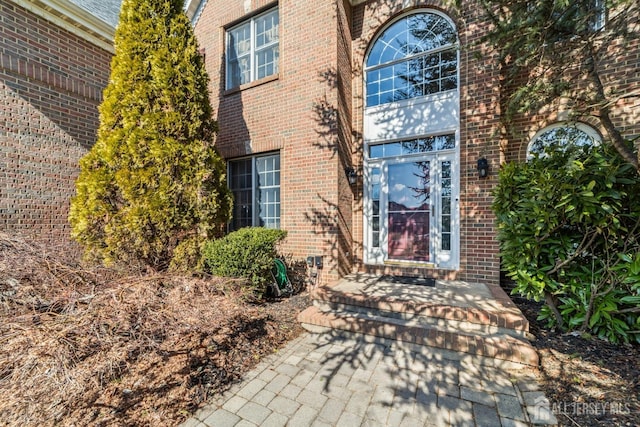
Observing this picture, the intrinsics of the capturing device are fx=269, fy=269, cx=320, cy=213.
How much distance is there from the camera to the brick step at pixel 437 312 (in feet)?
10.3

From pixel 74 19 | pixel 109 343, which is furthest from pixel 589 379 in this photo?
pixel 74 19

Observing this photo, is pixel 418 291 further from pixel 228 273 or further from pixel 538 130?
pixel 538 130

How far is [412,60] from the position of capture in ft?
17.5

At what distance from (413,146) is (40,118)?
6.91m

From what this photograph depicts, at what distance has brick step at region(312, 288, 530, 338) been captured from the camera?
3.15m

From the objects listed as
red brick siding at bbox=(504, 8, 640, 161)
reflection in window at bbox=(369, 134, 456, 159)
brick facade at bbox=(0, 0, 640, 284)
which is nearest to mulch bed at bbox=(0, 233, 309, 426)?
brick facade at bbox=(0, 0, 640, 284)

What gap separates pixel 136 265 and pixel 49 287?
1.46 meters

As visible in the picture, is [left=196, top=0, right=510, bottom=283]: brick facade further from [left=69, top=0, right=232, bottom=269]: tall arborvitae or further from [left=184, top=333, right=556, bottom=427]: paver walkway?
[left=184, top=333, right=556, bottom=427]: paver walkway

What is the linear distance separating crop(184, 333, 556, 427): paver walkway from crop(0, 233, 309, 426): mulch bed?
32 centimetres

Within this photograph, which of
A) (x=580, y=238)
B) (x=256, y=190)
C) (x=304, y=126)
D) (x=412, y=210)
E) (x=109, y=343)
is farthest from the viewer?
(x=256, y=190)

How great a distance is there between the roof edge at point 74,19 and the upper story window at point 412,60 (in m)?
5.64

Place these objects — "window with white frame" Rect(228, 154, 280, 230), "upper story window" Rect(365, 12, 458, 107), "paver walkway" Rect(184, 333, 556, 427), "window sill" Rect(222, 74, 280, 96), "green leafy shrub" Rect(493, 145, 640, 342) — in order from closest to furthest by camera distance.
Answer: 1. "paver walkway" Rect(184, 333, 556, 427)
2. "green leafy shrub" Rect(493, 145, 640, 342)
3. "upper story window" Rect(365, 12, 458, 107)
4. "window sill" Rect(222, 74, 280, 96)
5. "window with white frame" Rect(228, 154, 280, 230)

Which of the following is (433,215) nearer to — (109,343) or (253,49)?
(109,343)

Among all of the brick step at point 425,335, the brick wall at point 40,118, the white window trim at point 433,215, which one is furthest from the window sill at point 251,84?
the brick step at point 425,335
